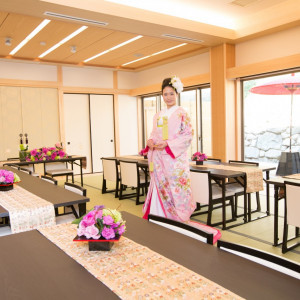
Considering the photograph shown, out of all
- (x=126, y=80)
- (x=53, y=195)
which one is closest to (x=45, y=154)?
(x=53, y=195)

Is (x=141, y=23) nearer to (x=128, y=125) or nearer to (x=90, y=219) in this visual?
(x=90, y=219)

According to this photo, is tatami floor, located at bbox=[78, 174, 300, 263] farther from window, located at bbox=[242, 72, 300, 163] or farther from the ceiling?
the ceiling

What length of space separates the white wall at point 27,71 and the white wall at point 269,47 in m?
4.53

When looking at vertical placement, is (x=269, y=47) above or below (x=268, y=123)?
above

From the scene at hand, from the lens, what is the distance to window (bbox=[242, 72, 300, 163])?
551 cm

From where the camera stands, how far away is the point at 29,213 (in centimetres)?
206

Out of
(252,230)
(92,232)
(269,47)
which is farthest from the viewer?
(269,47)

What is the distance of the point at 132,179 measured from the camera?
4.95 metres

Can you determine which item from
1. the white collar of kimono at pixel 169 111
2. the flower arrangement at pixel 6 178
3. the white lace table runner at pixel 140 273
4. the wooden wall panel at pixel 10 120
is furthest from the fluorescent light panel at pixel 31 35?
the white lace table runner at pixel 140 273

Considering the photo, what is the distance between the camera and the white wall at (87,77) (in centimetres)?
815

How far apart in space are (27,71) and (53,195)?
19.8ft

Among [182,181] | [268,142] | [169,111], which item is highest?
[169,111]

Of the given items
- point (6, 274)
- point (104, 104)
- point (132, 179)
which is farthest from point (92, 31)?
point (6, 274)

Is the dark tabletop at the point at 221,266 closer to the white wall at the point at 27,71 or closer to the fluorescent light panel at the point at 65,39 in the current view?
the fluorescent light panel at the point at 65,39
